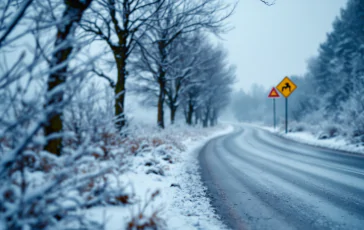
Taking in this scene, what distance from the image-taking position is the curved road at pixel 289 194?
2863 mm

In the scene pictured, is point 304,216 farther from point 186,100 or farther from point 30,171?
point 186,100

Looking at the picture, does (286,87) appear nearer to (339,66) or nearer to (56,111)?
(339,66)

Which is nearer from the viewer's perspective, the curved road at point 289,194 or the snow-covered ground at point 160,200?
the snow-covered ground at point 160,200

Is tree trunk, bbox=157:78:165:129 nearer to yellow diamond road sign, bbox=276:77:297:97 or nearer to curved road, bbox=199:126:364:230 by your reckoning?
curved road, bbox=199:126:364:230

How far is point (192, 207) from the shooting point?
3.40 m

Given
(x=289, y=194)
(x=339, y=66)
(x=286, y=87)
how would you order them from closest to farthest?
(x=289, y=194)
(x=286, y=87)
(x=339, y=66)

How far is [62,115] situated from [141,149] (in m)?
3.02

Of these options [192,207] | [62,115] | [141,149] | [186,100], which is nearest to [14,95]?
[62,115]

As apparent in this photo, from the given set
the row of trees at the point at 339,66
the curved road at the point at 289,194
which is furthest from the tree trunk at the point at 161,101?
the row of trees at the point at 339,66

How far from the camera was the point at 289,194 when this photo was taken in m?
3.90

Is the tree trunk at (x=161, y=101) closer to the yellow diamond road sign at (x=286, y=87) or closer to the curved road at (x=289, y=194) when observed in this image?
the curved road at (x=289, y=194)

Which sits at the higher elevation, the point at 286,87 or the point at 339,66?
the point at 339,66

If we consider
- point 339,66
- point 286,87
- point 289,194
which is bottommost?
point 289,194

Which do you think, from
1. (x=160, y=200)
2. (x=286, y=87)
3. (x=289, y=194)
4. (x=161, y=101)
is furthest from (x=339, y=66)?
(x=160, y=200)
